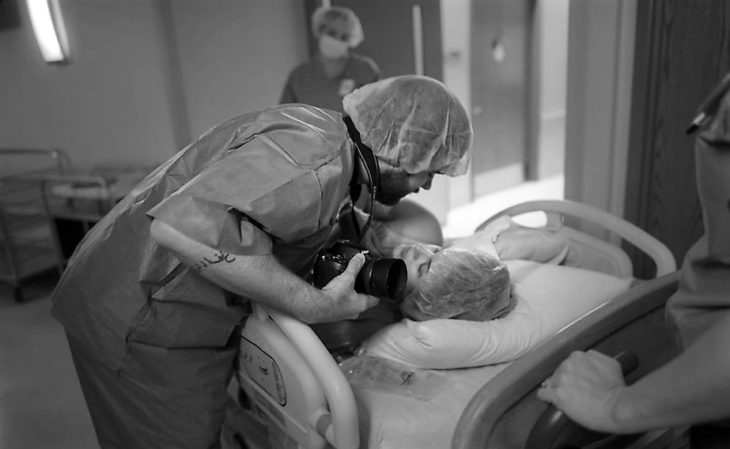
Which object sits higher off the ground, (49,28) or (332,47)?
(49,28)

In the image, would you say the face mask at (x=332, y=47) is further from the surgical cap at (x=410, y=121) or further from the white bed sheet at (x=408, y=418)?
the white bed sheet at (x=408, y=418)

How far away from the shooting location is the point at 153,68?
3.17 metres

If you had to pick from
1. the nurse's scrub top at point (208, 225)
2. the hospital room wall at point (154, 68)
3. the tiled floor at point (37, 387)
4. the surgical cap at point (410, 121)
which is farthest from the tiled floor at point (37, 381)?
the surgical cap at point (410, 121)

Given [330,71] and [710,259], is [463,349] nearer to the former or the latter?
[710,259]

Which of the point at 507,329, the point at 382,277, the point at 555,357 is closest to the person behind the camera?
the point at 555,357

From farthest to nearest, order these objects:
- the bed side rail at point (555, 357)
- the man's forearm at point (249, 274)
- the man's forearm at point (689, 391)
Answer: the man's forearm at point (249, 274) < the bed side rail at point (555, 357) < the man's forearm at point (689, 391)

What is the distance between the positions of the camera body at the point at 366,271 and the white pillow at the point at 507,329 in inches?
7.3

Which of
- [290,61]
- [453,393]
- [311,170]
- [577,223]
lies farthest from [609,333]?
[290,61]

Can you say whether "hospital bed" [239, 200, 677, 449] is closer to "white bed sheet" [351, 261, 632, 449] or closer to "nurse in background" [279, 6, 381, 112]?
"white bed sheet" [351, 261, 632, 449]

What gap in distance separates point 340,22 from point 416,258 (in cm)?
167

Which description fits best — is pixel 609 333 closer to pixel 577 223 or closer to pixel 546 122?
pixel 577 223

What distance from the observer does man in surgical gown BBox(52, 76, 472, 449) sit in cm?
99

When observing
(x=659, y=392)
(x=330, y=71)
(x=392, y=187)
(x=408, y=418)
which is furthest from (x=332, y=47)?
(x=659, y=392)

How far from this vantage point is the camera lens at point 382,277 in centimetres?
108
